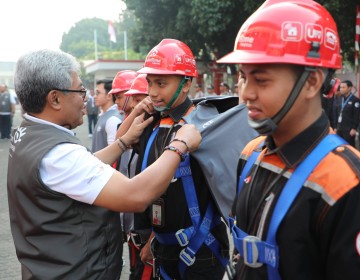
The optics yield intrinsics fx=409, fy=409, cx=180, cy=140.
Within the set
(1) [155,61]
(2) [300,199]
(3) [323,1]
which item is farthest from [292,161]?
(3) [323,1]

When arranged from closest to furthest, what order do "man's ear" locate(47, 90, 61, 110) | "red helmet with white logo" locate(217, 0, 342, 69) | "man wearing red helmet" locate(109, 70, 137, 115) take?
"red helmet with white logo" locate(217, 0, 342, 69) < "man's ear" locate(47, 90, 61, 110) < "man wearing red helmet" locate(109, 70, 137, 115)

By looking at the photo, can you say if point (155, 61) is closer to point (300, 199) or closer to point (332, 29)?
point (332, 29)

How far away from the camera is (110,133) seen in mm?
4590

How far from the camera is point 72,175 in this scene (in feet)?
6.21

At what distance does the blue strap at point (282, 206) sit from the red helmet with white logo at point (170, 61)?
Result: 1.46 meters

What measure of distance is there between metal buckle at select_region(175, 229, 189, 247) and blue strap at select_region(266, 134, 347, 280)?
1189 mm

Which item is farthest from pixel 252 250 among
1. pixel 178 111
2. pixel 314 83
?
pixel 178 111

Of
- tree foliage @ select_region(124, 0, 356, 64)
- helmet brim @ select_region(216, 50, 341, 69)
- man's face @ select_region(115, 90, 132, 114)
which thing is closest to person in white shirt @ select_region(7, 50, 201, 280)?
helmet brim @ select_region(216, 50, 341, 69)

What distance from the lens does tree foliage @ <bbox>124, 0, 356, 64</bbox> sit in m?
14.6

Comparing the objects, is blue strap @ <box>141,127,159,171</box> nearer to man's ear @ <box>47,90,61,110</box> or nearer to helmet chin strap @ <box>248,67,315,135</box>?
man's ear @ <box>47,90,61,110</box>

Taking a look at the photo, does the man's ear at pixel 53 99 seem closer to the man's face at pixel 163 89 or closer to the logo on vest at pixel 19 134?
the logo on vest at pixel 19 134

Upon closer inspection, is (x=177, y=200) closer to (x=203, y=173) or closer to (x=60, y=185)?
(x=203, y=173)

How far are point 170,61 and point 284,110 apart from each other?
Result: 144 centimetres

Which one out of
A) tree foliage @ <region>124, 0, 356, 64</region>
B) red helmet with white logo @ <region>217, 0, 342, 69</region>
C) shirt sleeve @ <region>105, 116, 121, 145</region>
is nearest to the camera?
red helmet with white logo @ <region>217, 0, 342, 69</region>
